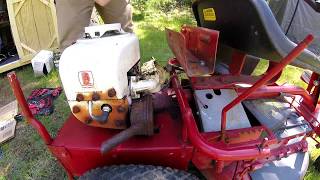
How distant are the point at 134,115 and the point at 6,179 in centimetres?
112

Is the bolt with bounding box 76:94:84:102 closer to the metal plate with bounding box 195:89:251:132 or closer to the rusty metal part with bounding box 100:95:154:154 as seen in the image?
the rusty metal part with bounding box 100:95:154:154

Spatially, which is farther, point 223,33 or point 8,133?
point 8,133

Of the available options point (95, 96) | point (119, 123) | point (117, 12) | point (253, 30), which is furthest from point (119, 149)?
point (117, 12)

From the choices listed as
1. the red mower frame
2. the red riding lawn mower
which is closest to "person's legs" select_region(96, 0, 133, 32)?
the red riding lawn mower

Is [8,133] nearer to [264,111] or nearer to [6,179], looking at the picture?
[6,179]

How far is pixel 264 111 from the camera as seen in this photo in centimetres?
185

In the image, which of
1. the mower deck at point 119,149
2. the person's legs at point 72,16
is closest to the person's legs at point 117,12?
the person's legs at point 72,16

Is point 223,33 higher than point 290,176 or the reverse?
higher

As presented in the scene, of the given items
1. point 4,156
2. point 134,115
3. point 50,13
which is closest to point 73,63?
point 134,115

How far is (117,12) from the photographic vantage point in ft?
7.61

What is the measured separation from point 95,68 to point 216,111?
24.5 inches

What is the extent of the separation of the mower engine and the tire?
7.5 inches

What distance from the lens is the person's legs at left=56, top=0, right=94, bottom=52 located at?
2.04 meters

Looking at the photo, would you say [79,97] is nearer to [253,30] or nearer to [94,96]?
[94,96]
